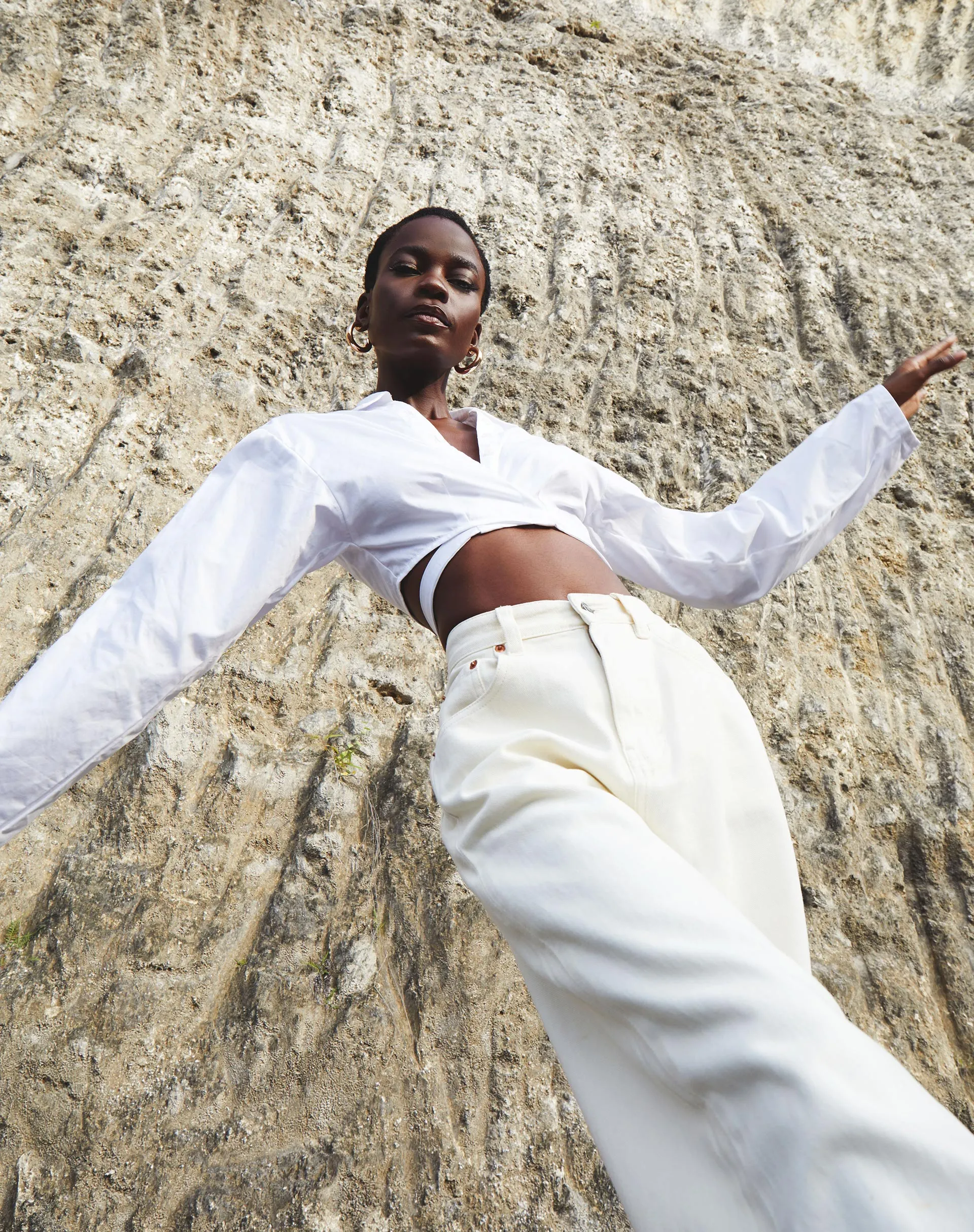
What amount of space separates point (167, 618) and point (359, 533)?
1.30ft

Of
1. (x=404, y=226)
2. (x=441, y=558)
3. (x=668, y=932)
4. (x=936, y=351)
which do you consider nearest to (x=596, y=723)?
(x=668, y=932)

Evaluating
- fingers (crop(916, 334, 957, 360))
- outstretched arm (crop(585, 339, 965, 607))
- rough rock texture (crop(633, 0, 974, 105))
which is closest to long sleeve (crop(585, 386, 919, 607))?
outstretched arm (crop(585, 339, 965, 607))

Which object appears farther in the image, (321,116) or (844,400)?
(321,116)

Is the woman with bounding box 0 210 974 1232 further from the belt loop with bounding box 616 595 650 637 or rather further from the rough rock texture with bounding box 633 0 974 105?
the rough rock texture with bounding box 633 0 974 105

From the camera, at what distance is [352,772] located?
2.36m

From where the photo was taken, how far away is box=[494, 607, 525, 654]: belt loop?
122cm

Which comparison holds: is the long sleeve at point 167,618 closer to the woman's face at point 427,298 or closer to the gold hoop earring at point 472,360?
the woman's face at point 427,298

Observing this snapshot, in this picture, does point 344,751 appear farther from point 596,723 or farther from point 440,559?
point 596,723

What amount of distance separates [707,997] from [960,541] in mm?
2995

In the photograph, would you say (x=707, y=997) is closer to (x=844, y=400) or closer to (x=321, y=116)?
(x=844, y=400)

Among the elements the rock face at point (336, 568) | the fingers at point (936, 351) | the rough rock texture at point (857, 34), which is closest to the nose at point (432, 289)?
the fingers at point (936, 351)

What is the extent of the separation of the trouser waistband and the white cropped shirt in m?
0.16

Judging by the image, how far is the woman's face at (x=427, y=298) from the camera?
1.80m


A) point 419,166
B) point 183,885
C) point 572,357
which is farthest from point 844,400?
point 183,885
